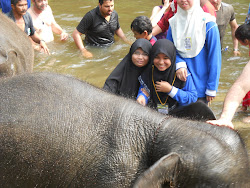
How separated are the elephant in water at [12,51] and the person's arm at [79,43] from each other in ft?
8.07

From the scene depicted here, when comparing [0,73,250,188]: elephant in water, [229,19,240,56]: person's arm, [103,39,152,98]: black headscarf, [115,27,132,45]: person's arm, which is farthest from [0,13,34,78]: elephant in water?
[229,19,240,56]: person's arm

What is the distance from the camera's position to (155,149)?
70.5 inches

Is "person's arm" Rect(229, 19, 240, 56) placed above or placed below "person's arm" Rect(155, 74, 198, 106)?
below

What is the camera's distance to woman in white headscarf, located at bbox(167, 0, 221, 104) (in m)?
4.17

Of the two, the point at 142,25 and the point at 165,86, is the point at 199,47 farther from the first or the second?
the point at 142,25

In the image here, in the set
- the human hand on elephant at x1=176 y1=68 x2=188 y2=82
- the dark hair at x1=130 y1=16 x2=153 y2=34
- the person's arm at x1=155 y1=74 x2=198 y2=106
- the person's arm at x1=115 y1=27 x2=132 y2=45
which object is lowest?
the person's arm at x1=115 y1=27 x2=132 y2=45

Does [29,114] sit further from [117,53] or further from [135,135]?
[117,53]

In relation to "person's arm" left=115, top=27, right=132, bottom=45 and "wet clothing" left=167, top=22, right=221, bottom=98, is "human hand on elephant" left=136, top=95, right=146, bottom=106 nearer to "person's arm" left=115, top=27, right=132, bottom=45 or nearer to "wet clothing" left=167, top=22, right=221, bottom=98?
"wet clothing" left=167, top=22, right=221, bottom=98

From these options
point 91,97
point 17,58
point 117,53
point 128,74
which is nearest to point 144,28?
point 128,74

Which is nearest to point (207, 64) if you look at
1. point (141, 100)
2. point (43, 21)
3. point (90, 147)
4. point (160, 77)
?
point (160, 77)

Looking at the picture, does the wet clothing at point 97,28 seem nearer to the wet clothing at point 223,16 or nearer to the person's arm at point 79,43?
the person's arm at point 79,43

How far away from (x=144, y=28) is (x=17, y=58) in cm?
170

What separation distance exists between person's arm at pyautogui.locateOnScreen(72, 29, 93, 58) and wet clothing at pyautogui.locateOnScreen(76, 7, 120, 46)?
0.08 m

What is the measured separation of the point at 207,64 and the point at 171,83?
1.59ft
